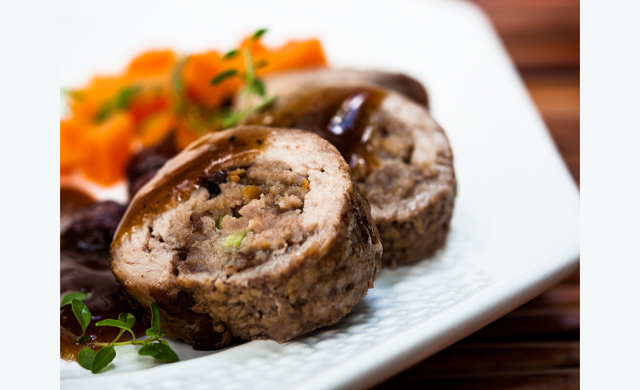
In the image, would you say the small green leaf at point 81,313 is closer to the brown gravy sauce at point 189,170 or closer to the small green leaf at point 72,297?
the small green leaf at point 72,297

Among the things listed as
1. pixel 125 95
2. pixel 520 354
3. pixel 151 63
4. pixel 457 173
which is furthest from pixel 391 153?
pixel 151 63

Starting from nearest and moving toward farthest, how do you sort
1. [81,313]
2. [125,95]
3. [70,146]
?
[81,313] < [125,95] < [70,146]

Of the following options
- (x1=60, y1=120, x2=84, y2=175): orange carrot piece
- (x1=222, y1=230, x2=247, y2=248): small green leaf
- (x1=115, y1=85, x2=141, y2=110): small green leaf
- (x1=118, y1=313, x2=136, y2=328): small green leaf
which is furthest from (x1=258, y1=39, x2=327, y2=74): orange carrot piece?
(x1=118, y1=313, x2=136, y2=328): small green leaf

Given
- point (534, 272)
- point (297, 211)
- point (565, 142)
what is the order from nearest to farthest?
point (297, 211)
point (534, 272)
point (565, 142)

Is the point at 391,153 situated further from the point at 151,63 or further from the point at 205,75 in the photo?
the point at 151,63

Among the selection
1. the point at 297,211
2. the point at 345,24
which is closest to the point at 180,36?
the point at 345,24

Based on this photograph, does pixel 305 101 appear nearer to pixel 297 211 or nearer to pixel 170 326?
pixel 297 211

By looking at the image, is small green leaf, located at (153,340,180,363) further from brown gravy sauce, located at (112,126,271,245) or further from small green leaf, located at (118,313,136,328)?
brown gravy sauce, located at (112,126,271,245)
